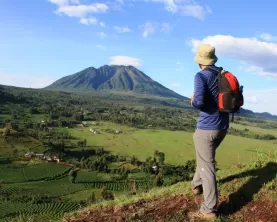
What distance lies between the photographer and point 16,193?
69812 millimetres

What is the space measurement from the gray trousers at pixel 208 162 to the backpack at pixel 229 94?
506 mm

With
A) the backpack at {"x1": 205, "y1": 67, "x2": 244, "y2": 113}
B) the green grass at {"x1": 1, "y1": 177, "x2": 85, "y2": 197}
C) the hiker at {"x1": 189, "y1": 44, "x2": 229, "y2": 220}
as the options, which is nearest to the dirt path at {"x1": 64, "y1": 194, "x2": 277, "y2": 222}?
the hiker at {"x1": 189, "y1": 44, "x2": 229, "y2": 220}

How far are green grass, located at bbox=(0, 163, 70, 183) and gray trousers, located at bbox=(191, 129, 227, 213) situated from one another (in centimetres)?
7883

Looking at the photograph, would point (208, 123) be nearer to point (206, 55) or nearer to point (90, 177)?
point (206, 55)

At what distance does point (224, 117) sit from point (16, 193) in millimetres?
70196

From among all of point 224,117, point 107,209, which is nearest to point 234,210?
point 224,117

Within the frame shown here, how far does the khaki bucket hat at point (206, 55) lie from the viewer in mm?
6418

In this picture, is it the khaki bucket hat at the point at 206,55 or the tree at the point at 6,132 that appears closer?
the khaki bucket hat at the point at 206,55

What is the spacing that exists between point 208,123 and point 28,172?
86479 mm

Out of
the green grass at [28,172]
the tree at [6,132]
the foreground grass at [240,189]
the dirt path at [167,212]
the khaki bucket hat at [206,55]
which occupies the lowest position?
the green grass at [28,172]

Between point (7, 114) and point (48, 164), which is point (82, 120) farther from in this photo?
point (48, 164)

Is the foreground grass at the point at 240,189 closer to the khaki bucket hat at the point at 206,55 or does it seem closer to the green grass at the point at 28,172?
Result: the khaki bucket hat at the point at 206,55

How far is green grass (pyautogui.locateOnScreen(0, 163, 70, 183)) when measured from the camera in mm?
81300

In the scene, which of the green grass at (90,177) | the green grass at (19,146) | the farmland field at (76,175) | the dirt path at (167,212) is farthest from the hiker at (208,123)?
the green grass at (19,146)
